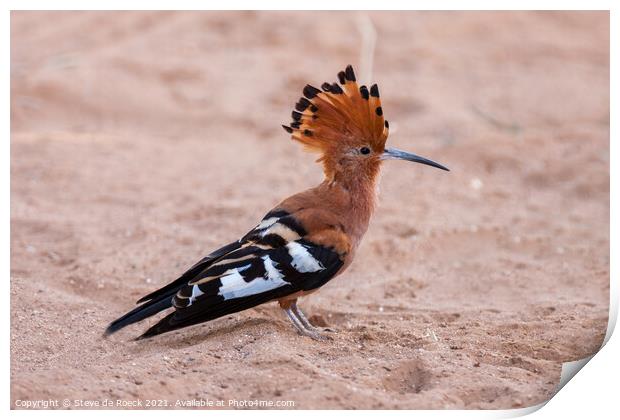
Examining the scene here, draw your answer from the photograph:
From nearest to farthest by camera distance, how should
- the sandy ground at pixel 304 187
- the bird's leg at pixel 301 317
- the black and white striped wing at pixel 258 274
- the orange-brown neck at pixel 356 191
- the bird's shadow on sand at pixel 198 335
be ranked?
the sandy ground at pixel 304 187, the black and white striped wing at pixel 258 274, the bird's shadow on sand at pixel 198 335, the bird's leg at pixel 301 317, the orange-brown neck at pixel 356 191

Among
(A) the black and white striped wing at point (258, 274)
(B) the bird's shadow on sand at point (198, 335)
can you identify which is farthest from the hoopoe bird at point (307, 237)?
(B) the bird's shadow on sand at point (198, 335)

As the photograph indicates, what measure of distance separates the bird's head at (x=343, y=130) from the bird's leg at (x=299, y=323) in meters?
0.79

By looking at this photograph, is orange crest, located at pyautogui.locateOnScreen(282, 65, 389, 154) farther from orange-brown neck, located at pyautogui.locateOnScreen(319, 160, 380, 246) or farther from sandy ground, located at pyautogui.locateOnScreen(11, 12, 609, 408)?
sandy ground, located at pyautogui.locateOnScreen(11, 12, 609, 408)

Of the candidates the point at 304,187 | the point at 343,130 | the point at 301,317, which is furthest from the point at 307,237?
the point at 304,187

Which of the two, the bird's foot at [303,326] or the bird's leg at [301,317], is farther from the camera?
the bird's leg at [301,317]

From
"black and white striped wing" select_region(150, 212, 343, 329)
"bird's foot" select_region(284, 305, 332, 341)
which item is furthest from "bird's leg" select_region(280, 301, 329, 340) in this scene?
"black and white striped wing" select_region(150, 212, 343, 329)

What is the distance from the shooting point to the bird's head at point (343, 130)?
16.3ft

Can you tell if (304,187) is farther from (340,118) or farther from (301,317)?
(301,317)

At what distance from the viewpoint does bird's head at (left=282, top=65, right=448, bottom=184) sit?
195 inches

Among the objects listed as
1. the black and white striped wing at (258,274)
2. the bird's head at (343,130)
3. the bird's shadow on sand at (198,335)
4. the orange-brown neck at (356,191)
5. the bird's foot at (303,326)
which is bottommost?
the bird's shadow on sand at (198,335)

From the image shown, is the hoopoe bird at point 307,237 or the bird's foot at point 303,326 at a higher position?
the hoopoe bird at point 307,237

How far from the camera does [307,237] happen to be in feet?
15.6

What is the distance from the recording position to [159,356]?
4320 mm

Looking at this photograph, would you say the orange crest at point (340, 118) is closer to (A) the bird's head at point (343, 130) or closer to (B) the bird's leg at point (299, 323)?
(A) the bird's head at point (343, 130)
